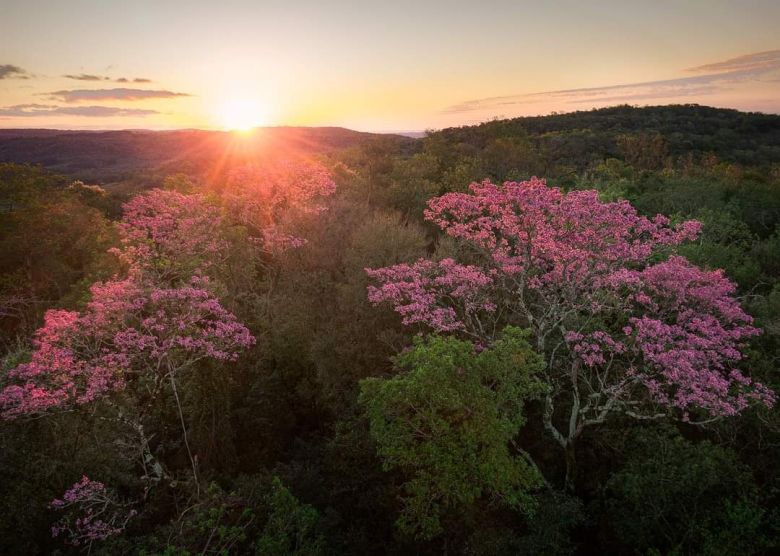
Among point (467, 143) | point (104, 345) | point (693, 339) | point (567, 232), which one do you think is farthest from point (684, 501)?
point (467, 143)

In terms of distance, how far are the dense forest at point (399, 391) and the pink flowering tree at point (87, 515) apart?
0.43 ft

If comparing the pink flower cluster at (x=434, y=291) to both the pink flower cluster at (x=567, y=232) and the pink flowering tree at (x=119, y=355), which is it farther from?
the pink flowering tree at (x=119, y=355)

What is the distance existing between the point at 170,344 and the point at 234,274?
12.4 m

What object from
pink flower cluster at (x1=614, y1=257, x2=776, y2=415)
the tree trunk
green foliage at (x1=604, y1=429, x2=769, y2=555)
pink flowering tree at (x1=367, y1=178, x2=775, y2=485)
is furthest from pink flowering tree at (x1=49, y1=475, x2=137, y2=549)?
pink flower cluster at (x1=614, y1=257, x2=776, y2=415)

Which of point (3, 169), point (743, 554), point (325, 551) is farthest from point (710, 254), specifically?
point (3, 169)

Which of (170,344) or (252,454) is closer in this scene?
(170,344)

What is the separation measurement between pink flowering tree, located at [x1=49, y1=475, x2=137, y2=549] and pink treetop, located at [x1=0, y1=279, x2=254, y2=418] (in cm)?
297

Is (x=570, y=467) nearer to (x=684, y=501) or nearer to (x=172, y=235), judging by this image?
(x=684, y=501)

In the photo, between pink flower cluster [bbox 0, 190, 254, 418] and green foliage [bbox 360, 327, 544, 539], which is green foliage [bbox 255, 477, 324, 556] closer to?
green foliage [bbox 360, 327, 544, 539]

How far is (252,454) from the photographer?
21.1m

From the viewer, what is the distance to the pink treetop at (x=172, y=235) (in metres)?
26.4

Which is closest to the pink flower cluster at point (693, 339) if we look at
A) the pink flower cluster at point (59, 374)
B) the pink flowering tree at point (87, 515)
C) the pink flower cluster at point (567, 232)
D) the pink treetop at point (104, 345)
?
the pink flower cluster at point (567, 232)

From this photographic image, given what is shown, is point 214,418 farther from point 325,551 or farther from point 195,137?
point 195,137

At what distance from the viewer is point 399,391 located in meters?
13.2
